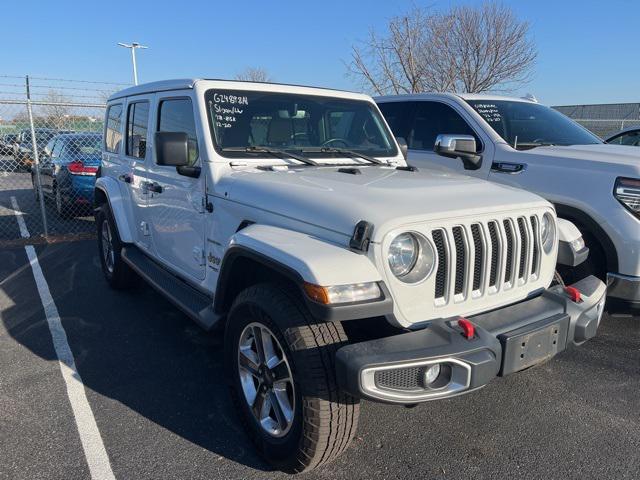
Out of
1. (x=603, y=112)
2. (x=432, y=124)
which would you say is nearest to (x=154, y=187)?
(x=432, y=124)

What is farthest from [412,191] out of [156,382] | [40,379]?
[40,379]

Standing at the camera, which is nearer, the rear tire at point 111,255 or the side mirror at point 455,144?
the side mirror at point 455,144

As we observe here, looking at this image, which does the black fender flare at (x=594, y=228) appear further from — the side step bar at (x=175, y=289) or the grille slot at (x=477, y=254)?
the side step bar at (x=175, y=289)

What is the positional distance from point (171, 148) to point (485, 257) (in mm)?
1982

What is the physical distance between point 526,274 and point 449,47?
1369 cm

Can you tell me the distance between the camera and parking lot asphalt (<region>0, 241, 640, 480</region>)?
2.63 metres

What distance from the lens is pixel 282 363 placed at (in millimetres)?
2539

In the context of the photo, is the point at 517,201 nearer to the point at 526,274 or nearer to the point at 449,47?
the point at 526,274

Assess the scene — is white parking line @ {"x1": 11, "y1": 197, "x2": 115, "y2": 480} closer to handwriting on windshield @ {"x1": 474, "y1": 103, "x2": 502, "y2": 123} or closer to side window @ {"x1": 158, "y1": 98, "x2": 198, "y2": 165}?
side window @ {"x1": 158, "y1": 98, "x2": 198, "y2": 165}

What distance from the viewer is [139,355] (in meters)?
3.90

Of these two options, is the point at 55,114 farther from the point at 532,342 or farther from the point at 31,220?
the point at 532,342

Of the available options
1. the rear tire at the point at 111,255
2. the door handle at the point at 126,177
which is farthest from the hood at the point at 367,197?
the rear tire at the point at 111,255

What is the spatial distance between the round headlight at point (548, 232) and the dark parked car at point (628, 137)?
542 centimetres

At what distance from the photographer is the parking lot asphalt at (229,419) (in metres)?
2.63
